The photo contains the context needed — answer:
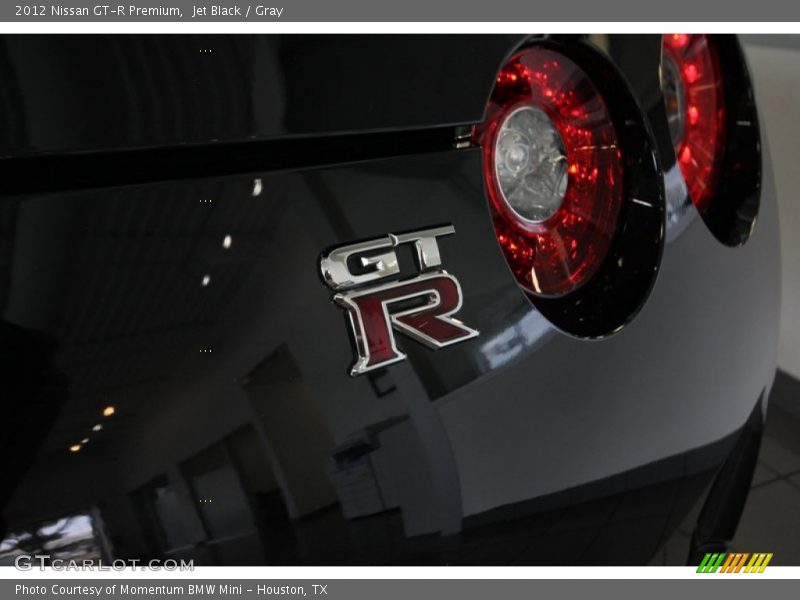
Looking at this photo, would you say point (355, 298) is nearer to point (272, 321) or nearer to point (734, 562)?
point (272, 321)

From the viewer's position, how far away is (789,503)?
4.86 ft

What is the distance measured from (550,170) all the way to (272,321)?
32cm

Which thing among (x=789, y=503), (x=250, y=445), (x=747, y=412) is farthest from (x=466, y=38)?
(x=789, y=503)

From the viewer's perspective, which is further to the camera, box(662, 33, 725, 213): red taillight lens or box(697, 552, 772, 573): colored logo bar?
box(697, 552, 772, 573): colored logo bar

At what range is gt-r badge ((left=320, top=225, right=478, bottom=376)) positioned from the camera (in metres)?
0.62

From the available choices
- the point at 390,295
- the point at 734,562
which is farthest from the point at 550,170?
the point at 734,562

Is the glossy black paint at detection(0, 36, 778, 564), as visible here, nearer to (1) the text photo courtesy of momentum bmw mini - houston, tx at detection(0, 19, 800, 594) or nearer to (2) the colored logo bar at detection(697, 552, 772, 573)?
(1) the text photo courtesy of momentum bmw mini - houston, tx at detection(0, 19, 800, 594)

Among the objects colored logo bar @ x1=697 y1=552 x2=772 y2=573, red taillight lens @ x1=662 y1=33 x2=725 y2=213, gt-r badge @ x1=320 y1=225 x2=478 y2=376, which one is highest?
red taillight lens @ x1=662 y1=33 x2=725 y2=213

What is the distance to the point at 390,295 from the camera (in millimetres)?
637

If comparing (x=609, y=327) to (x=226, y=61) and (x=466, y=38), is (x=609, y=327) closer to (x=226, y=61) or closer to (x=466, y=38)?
(x=466, y=38)

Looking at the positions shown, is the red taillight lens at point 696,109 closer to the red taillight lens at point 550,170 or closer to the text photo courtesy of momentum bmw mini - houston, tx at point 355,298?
the text photo courtesy of momentum bmw mini - houston, tx at point 355,298

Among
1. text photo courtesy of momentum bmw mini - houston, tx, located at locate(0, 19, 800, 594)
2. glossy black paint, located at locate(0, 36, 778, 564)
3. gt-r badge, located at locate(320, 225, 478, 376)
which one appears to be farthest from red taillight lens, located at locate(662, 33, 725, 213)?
gt-r badge, located at locate(320, 225, 478, 376)

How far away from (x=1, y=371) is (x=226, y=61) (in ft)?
0.83

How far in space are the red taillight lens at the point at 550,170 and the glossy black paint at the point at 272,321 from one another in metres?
0.03
